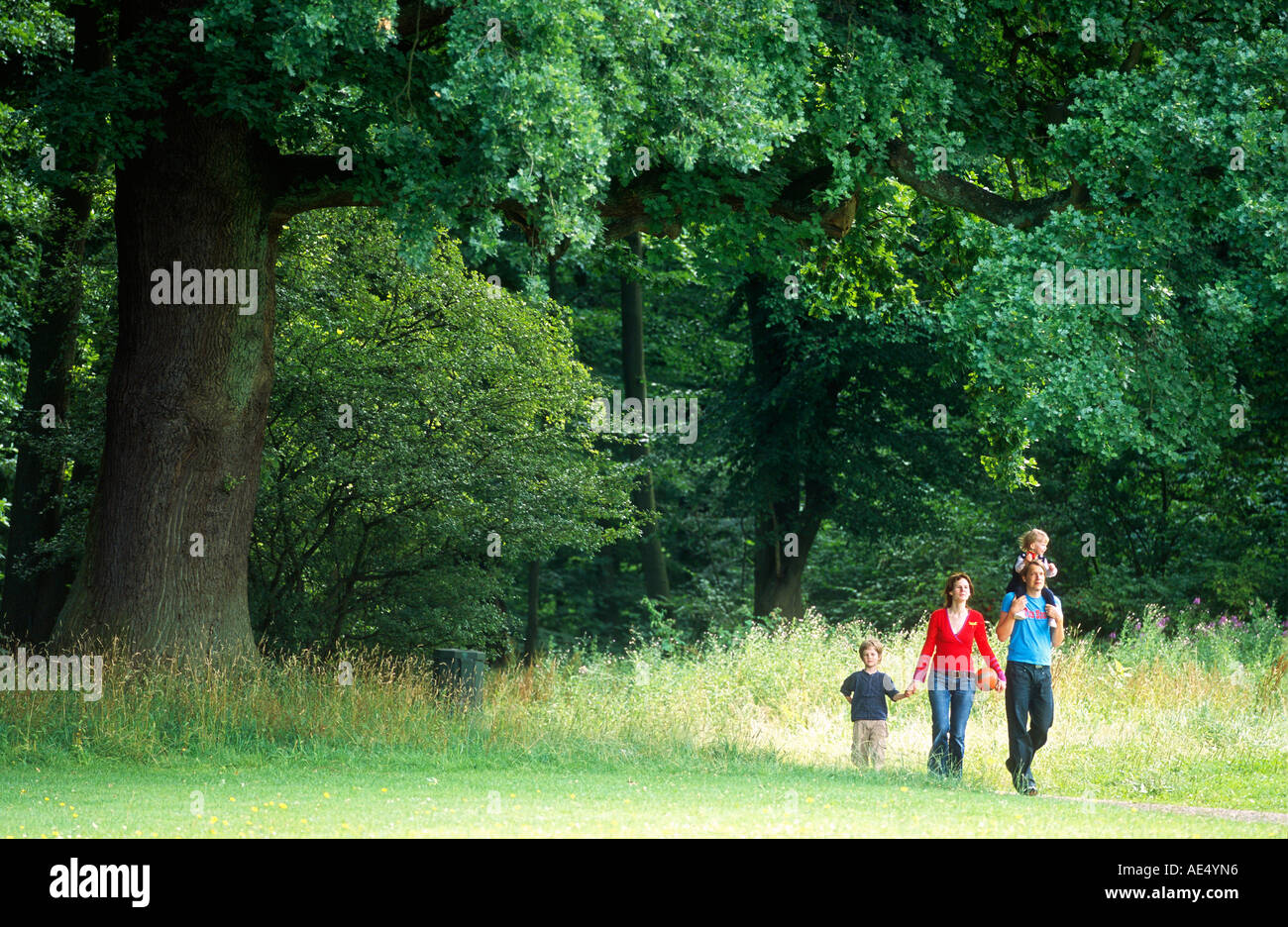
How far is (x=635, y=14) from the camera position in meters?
11.8

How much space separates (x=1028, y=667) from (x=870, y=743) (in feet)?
6.89

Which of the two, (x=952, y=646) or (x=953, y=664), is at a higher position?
(x=952, y=646)

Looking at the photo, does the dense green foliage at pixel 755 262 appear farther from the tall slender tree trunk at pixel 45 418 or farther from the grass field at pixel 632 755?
the grass field at pixel 632 755

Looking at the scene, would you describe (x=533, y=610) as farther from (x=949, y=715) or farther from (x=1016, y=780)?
(x=1016, y=780)

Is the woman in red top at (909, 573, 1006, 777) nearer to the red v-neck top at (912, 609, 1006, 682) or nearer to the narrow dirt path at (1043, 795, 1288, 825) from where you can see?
the red v-neck top at (912, 609, 1006, 682)

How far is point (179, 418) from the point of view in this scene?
14531 millimetres

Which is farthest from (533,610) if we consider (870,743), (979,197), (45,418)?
(870,743)

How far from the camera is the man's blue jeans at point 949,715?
1169cm

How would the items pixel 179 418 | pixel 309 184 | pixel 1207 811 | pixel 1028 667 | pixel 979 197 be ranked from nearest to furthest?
pixel 1207 811, pixel 1028 667, pixel 179 418, pixel 309 184, pixel 979 197

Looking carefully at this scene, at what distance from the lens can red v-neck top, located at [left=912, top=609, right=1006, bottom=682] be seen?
1166 cm

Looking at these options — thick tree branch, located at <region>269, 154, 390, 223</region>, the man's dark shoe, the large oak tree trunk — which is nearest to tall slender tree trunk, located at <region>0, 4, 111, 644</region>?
the large oak tree trunk

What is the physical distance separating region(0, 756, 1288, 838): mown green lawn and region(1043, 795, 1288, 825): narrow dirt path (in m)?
0.50

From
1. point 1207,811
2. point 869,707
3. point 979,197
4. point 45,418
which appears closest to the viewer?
point 1207,811
